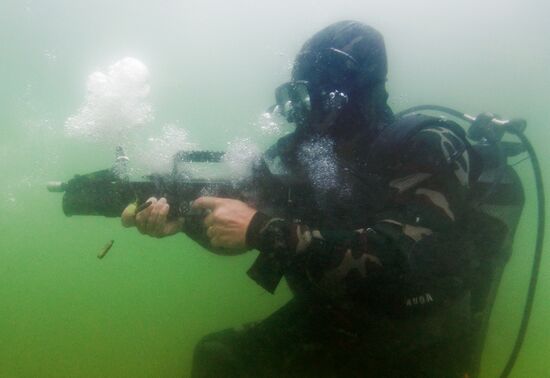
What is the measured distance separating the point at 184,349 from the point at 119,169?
9479 millimetres

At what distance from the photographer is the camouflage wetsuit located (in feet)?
7.11

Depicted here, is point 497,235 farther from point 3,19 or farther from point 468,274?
point 3,19

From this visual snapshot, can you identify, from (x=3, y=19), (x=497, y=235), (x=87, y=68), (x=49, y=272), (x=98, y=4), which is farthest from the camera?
(x=87, y=68)

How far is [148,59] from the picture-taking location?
41469mm

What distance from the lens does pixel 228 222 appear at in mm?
2354

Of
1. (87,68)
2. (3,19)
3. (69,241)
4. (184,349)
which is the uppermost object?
(3,19)

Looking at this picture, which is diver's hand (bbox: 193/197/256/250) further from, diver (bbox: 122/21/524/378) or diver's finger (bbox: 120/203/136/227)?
diver's finger (bbox: 120/203/136/227)

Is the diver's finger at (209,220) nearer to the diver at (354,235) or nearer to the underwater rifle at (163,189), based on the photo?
the diver at (354,235)

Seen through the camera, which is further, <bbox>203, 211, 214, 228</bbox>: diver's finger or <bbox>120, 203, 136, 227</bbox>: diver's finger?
<bbox>120, 203, 136, 227</bbox>: diver's finger

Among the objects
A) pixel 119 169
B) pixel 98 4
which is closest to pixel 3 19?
pixel 98 4

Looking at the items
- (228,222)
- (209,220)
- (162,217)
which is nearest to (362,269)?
(228,222)

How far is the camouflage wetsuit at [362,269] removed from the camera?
2166 mm

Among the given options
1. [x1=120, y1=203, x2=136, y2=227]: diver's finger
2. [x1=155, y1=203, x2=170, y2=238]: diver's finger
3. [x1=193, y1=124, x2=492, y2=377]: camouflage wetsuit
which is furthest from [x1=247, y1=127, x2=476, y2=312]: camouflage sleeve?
[x1=120, y1=203, x2=136, y2=227]: diver's finger

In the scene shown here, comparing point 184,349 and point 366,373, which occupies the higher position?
point 366,373
